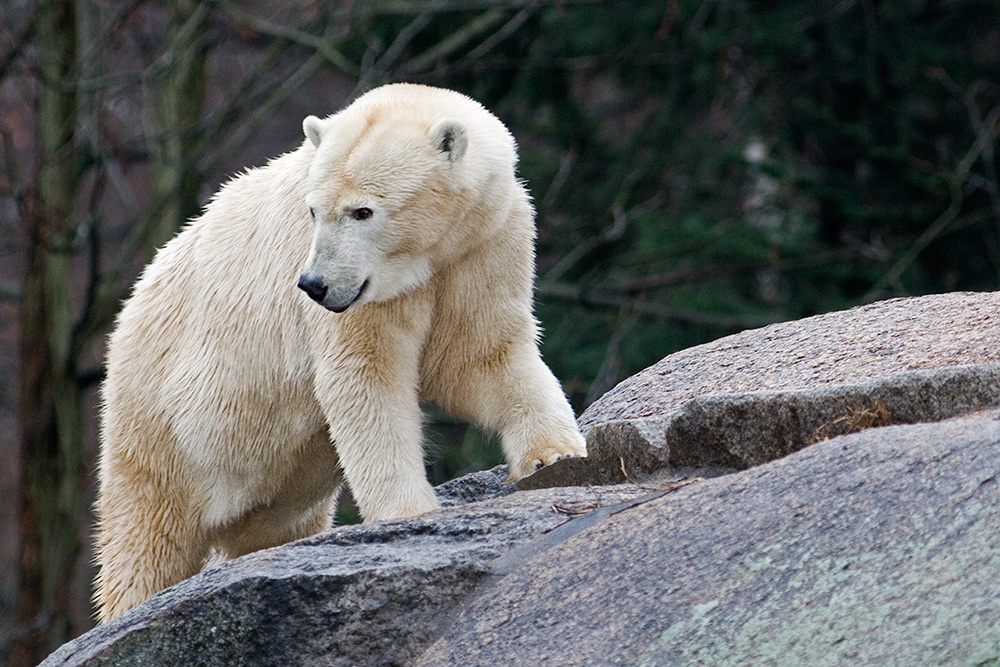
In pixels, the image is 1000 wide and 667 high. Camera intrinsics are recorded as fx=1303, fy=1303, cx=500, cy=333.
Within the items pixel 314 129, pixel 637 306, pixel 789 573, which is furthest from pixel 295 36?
pixel 789 573

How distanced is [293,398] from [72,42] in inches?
284

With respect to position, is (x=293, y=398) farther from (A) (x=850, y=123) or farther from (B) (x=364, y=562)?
(A) (x=850, y=123)

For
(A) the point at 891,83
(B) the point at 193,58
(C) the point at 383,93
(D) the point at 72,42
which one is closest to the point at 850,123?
(A) the point at 891,83

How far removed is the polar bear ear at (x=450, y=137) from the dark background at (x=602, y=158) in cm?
532

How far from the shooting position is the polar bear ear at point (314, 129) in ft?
15.3

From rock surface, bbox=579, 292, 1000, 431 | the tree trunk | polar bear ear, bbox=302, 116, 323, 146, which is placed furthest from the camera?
the tree trunk

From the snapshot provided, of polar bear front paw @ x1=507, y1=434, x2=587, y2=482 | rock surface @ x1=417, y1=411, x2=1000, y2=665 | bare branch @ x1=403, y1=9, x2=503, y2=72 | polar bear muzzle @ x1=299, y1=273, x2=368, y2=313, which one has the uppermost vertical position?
bare branch @ x1=403, y1=9, x2=503, y2=72

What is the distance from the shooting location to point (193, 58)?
11367 millimetres

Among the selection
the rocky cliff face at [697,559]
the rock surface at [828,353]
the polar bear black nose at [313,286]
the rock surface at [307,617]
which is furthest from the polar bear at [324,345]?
the rock surface at [307,617]

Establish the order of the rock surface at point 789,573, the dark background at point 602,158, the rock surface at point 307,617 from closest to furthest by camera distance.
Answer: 1. the rock surface at point 789,573
2. the rock surface at point 307,617
3. the dark background at point 602,158

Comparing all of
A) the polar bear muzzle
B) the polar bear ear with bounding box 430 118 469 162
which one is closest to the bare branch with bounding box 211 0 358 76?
the polar bear ear with bounding box 430 118 469 162

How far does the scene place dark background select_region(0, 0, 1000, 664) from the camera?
10.6 meters

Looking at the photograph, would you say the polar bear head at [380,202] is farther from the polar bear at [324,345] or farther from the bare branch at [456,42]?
the bare branch at [456,42]

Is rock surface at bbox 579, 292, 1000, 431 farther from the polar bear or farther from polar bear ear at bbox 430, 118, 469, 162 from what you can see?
polar bear ear at bbox 430, 118, 469, 162
